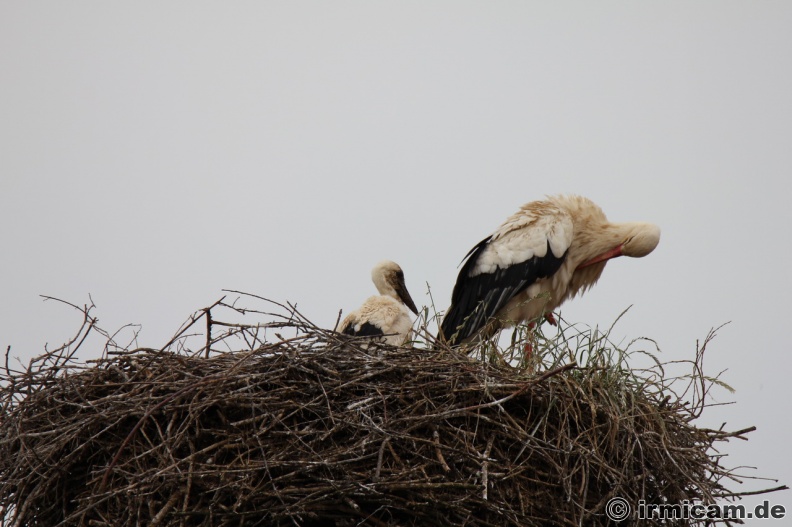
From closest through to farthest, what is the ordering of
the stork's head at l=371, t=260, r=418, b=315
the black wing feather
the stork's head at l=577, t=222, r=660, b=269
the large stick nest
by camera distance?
1. the large stick nest
2. the black wing feather
3. the stork's head at l=577, t=222, r=660, b=269
4. the stork's head at l=371, t=260, r=418, b=315

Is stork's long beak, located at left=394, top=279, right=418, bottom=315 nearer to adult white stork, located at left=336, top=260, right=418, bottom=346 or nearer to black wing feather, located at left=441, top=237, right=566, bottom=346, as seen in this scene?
adult white stork, located at left=336, top=260, right=418, bottom=346

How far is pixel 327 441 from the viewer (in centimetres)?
392

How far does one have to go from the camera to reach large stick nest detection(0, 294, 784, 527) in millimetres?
3758

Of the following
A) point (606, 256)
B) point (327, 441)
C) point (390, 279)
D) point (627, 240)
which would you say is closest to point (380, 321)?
point (390, 279)

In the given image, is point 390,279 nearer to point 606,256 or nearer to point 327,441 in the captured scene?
point 606,256

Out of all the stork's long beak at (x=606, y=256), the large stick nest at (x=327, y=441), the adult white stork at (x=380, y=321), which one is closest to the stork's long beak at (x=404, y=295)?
the adult white stork at (x=380, y=321)

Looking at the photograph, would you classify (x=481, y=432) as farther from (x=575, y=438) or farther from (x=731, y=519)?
(x=731, y=519)

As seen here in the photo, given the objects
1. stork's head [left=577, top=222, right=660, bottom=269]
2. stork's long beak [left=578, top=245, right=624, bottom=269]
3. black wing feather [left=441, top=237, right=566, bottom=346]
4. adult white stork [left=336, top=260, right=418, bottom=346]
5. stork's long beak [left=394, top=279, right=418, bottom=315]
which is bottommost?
adult white stork [left=336, top=260, right=418, bottom=346]

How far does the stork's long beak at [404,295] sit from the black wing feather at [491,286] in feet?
2.34

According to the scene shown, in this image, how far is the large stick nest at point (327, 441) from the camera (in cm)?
376

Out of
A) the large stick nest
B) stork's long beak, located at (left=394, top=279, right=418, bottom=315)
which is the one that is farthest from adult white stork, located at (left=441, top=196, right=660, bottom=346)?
the large stick nest

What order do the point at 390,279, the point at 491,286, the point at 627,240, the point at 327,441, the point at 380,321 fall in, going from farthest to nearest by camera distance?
1. the point at 390,279
2. the point at 627,240
3. the point at 491,286
4. the point at 380,321
5. the point at 327,441

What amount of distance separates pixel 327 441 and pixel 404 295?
120 inches

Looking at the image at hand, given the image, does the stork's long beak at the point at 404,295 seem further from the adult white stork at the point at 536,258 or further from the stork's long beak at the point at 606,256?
the stork's long beak at the point at 606,256
